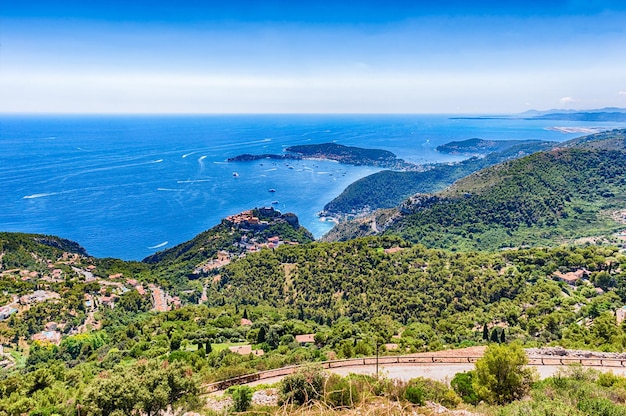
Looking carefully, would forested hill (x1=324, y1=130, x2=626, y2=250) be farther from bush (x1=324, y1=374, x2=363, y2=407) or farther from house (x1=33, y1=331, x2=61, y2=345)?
house (x1=33, y1=331, x2=61, y2=345)

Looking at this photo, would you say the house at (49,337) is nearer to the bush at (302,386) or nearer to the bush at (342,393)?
the bush at (302,386)

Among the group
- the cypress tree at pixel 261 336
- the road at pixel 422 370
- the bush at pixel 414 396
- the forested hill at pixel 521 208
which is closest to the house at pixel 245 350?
the cypress tree at pixel 261 336

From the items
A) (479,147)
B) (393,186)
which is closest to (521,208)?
(393,186)

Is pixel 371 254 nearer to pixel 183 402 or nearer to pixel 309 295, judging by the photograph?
pixel 309 295

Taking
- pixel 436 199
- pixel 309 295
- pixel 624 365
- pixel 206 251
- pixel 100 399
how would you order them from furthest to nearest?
pixel 436 199 → pixel 206 251 → pixel 309 295 → pixel 624 365 → pixel 100 399

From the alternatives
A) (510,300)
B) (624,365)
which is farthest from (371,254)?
(624,365)

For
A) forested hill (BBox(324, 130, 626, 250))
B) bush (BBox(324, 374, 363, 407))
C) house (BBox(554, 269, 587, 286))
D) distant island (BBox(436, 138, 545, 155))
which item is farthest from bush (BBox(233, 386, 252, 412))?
distant island (BBox(436, 138, 545, 155))
